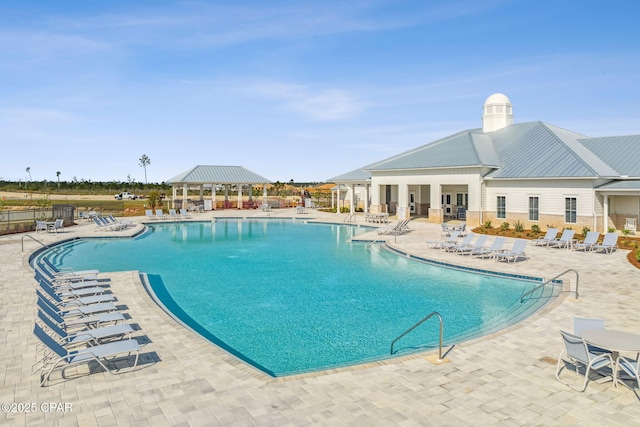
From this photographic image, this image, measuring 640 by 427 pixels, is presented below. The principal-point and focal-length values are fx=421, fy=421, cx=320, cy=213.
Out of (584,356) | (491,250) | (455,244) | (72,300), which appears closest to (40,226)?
(72,300)

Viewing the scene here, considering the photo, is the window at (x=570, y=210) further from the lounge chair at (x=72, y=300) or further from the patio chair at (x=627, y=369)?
the lounge chair at (x=72, y=300)

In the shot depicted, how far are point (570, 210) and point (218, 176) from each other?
109ft

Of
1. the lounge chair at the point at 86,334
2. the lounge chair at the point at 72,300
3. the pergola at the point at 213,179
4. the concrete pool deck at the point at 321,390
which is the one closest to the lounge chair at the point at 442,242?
the concrete pool deck at the point at 321,390

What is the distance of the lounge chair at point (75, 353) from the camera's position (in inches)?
247

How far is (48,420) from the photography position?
5094 millimetres

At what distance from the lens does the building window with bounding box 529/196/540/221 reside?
86.3 ft

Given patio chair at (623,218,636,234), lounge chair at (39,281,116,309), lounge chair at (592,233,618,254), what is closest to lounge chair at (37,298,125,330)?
lounge chair at (39,281,116,309)

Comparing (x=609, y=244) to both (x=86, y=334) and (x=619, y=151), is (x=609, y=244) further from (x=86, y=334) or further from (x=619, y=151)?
(x=86, y=334)

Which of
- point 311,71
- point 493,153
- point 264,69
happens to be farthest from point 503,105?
point 264,69

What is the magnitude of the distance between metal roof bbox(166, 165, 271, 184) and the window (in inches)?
1190

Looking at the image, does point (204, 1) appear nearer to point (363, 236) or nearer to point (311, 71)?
point (311, 71)

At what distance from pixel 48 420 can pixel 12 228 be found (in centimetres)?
2629

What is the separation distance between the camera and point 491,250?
17.4 m

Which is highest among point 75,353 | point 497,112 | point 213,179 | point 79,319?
point 497,112
